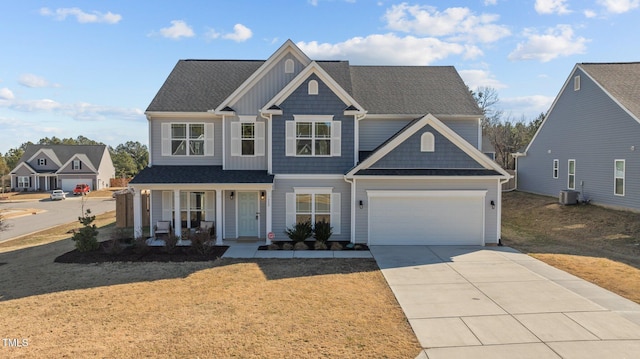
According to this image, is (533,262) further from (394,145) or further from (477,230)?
(394,145)

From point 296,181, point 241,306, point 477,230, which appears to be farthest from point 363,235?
point 241,306

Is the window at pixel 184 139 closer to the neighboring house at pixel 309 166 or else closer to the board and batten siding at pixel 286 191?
the neighboring house at pixel 309 166

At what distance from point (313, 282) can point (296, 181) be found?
19.5 ft

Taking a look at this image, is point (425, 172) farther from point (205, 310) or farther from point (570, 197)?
point (570, 197)

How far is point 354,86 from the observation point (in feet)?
63.1

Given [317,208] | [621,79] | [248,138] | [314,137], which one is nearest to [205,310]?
[317,208]

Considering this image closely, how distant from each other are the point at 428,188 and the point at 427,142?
185 centimetres

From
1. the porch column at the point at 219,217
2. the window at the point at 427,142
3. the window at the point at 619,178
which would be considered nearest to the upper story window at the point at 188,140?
the porch column at the point at 219,217

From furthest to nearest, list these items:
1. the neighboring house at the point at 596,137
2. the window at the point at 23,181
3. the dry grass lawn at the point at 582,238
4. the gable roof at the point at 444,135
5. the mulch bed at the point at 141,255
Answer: the window at the point at 23,181
the neighboring house at the point at 596,137
the gable roof at the point at 444,135
the mulch bed at the point at 141,255
the dry grass lawn at the point at 582,238

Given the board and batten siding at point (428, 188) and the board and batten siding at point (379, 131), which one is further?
the board and batten siding at point (379, 131)

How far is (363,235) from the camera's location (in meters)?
15.2

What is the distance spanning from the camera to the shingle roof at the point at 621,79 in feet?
64.2

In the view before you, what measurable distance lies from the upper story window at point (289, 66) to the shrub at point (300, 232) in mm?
6762

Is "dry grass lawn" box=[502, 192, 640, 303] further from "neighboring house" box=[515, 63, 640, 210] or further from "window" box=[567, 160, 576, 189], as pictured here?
"window" box=[567, 160, 576, 189]
